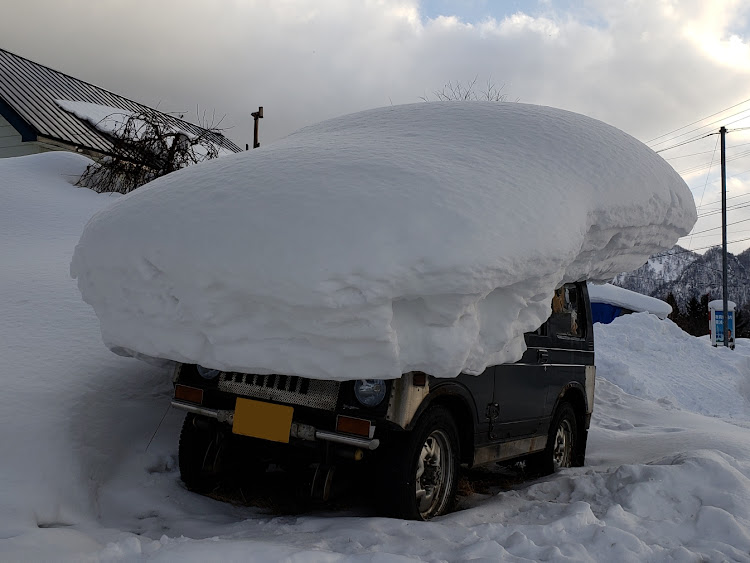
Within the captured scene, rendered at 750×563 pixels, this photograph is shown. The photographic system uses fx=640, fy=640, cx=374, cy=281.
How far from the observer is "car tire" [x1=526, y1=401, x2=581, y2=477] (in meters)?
4.87

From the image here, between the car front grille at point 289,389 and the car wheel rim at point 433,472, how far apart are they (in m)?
0.58

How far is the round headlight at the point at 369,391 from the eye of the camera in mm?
3131

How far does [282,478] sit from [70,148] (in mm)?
11746

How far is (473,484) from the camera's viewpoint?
4.68 m

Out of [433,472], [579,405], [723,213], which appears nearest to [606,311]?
[723,213]

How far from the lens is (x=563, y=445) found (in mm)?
5164

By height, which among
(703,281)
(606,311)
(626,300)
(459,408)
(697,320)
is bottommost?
(459,408)

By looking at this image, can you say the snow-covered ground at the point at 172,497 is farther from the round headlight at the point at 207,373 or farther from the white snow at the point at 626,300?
the white snow at the point at 626,300

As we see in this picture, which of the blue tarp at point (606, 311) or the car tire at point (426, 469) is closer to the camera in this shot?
the car tire at point (426, 469)

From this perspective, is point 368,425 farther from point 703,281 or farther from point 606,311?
point 703,281

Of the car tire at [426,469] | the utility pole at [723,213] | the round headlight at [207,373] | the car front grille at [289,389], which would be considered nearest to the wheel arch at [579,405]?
the car tire at [426,469]

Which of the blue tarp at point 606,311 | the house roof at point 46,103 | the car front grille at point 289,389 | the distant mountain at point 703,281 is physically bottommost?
the car front grille at point 289,389

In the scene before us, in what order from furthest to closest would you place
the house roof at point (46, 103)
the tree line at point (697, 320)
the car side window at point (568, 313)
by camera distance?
the tree line at point (697, 320), the house roof at point (46, 103), the car side window at point (568, 313)

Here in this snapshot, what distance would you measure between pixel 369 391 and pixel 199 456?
48.5 inches
